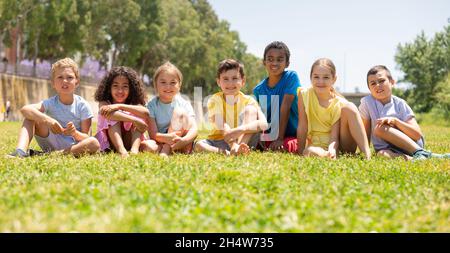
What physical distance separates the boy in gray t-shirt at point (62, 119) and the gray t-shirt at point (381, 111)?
442 centimetres

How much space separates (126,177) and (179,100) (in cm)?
363

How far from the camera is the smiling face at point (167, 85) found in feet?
28.0

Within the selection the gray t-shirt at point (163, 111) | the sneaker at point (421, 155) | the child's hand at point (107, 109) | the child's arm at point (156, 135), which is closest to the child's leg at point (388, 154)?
the sneaker at point (421, 155)

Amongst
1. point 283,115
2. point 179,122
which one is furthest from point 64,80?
point 283,115

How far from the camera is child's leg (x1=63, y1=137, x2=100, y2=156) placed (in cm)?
773

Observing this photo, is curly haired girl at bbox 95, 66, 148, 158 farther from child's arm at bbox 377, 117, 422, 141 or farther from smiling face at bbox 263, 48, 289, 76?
child's arm at bbox 377, 117, 422, 141

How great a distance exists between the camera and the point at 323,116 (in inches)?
324

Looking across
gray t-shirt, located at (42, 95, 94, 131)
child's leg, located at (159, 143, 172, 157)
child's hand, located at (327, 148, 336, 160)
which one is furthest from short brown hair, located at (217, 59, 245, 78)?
gray t-shirt, located at (42, 95, 94, 131)

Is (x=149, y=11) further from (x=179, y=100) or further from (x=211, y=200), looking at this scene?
(x=211, y=200)

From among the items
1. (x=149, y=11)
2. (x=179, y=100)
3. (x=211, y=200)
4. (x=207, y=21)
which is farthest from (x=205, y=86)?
(x=211, y=200)

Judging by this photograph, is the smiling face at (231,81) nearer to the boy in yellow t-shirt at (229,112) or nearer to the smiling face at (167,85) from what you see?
the boy in yellow t-shirt at (229,112)

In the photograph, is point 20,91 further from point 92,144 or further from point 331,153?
point 331,153

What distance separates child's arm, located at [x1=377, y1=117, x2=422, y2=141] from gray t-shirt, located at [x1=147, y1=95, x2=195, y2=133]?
3.07 meters

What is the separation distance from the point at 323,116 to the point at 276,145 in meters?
1.15
